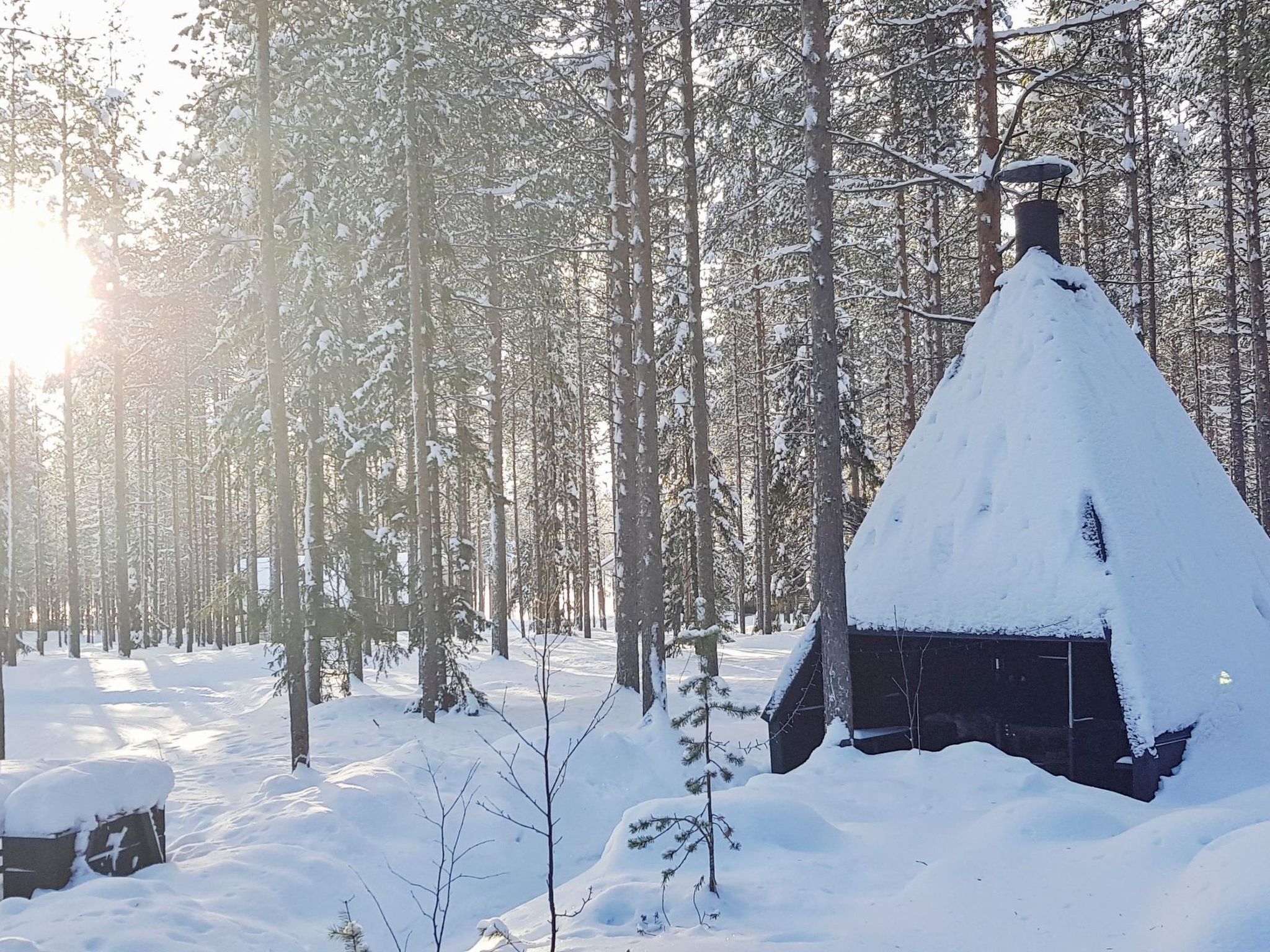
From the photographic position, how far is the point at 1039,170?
10.2 metres

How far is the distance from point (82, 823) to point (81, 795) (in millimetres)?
243

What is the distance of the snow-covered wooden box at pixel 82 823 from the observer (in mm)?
7238

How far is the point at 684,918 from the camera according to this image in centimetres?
590

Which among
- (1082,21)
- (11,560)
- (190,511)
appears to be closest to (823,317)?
(1082,21)

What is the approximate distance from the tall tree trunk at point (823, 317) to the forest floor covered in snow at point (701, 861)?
4.80 feet

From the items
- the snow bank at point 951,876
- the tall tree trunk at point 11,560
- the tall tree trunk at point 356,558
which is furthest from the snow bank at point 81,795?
the tall tree trunk at point 11,560

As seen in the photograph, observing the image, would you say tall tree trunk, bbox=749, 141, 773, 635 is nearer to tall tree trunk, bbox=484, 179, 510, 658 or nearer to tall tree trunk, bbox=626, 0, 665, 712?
tall tree trunk, bbox=484, 179, 510, 658

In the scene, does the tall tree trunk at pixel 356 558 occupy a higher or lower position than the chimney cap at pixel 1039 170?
lower

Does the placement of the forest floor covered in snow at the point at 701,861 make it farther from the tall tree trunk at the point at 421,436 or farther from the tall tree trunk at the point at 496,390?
the tall tree trunk at the point at 496,390

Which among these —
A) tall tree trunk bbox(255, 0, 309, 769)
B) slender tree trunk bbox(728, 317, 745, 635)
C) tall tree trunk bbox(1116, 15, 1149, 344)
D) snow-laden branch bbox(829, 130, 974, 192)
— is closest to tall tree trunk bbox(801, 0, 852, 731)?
snow-laden branch bbox(829, 130, 974, 192)

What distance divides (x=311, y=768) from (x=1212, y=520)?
1142 centimetres

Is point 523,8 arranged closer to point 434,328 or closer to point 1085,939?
point 434,328

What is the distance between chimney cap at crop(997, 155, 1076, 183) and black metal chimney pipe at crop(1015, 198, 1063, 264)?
0.34m

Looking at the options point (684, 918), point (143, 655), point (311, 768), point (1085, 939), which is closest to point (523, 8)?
point (311, 768)
